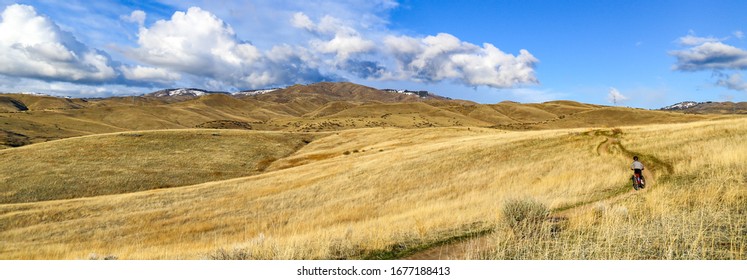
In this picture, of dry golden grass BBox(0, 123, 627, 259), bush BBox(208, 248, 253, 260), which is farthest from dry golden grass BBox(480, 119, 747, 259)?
bush BBox(208, 248, 253, 260)

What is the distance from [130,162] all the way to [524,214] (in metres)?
68.3

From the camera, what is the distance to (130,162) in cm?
6675

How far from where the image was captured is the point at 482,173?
3378 centimetres

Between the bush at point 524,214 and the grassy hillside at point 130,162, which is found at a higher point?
the bush at point 524,214

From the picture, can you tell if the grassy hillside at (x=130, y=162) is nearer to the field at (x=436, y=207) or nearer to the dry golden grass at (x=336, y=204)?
the field at (x=436, y=207)

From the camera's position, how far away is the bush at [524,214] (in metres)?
11.5

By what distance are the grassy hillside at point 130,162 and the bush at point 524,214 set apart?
5303 centimetres

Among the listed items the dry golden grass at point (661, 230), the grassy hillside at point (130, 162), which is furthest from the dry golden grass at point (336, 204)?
the grassy hillside at point (130, 162)

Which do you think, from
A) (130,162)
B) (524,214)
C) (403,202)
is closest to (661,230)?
(524,214)

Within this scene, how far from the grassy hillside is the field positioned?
1.59 feet

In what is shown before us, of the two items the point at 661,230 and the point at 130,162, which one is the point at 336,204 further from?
the point at 130,162

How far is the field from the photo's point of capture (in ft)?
34.1

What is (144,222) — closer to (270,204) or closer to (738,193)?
(270,204)

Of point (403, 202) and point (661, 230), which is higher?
point (661, 230)
